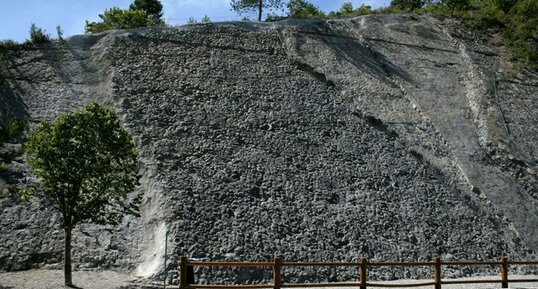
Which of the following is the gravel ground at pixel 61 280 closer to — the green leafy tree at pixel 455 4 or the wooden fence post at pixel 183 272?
the wooden fence post at pixel 183 272

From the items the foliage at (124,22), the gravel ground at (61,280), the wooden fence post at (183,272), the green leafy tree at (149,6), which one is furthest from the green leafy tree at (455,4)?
the wooden fence post at (183,272)

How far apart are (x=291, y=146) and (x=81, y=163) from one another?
9.11m

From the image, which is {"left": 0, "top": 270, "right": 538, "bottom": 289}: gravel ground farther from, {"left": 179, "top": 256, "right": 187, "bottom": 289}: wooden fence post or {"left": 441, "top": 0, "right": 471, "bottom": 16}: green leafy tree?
{"left": 441, "top": 0, "right": 471, "bottom": 16}: green leafy tree

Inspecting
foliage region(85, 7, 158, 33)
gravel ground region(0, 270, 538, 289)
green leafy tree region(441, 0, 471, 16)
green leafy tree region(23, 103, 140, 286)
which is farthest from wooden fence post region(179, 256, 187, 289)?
green leafy tree region(441, 0, 471, 16)

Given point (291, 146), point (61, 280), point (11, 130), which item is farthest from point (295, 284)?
point (11, 130)

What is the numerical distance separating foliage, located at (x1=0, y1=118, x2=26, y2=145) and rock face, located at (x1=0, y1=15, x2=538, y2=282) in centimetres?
140

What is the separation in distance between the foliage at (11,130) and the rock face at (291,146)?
1401mm

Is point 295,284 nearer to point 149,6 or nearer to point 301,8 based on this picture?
point 301,8

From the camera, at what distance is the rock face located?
55.6 ft

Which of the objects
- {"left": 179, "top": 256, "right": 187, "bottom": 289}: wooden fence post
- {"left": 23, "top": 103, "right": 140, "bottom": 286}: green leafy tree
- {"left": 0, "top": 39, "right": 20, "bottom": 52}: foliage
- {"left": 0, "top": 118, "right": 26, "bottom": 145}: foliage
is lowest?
{"left": 179, "top": 256, "right": 187, "bottom": 289}: wooden fence post

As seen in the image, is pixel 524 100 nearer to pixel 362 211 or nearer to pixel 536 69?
pixel 536 69

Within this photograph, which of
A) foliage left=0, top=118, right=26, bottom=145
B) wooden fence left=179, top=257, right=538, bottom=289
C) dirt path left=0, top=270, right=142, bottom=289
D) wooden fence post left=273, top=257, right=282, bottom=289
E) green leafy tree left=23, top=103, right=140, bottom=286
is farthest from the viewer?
foliage left=0, top=118, right=26, bottom=145

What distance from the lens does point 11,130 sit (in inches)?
739

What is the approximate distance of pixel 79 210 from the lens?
47.4 feet
